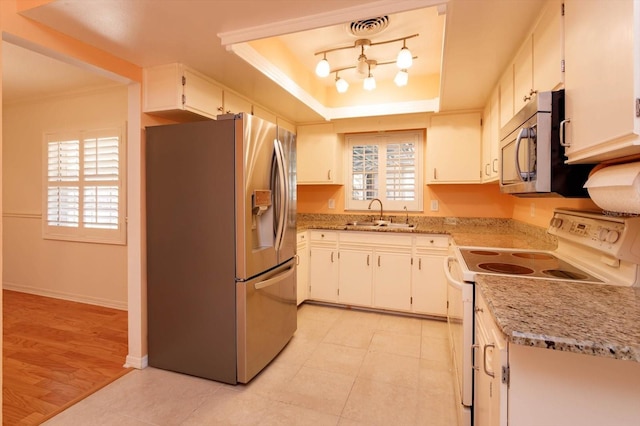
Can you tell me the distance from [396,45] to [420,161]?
144 cm

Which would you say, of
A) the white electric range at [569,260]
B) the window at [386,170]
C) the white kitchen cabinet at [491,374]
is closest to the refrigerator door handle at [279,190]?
the white electric range at [569,260]

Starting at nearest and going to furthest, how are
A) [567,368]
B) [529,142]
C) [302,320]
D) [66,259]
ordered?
1. [567,368]
2. [529,142]
3. [302,320]
4. [66,259]

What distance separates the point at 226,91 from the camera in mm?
2664

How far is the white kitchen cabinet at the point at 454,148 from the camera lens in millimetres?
3238

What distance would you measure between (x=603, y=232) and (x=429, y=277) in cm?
188

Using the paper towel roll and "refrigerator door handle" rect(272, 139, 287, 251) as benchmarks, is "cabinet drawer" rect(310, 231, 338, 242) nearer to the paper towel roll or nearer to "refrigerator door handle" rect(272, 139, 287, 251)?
"refrigerator door handle" rect(272, 139, 287, 251)

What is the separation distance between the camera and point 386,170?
12.7ft

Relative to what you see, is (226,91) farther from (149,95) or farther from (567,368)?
(567,368)

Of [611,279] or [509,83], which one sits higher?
[509,83]

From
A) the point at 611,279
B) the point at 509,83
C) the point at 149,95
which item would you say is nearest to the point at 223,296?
the point at 149,95

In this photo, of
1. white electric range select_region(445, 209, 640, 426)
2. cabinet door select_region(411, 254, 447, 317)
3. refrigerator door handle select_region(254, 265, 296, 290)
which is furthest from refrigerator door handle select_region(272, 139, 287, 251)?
cabinet door select_region(411, 254, 447, 317)

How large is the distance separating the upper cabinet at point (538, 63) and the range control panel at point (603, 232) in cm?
62

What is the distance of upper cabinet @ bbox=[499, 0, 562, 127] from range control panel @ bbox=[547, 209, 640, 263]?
2.03 ft

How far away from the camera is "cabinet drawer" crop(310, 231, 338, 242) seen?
3.45 m
